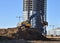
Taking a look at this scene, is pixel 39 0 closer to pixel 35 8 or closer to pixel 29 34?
pixel 35 8

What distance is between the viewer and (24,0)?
514 feet

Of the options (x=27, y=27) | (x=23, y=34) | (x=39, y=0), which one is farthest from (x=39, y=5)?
(x=23, y=34)

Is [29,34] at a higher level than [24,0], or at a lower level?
lower

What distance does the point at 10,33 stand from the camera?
62062mm

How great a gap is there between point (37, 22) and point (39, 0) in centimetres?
2075

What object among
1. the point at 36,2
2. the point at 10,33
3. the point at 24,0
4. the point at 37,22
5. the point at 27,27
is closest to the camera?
the point at 10,33

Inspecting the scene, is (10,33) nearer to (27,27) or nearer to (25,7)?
(27,27)

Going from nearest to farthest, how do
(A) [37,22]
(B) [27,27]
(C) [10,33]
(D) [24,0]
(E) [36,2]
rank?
(C) [10,33], (B) [27,27], (A) [37,22], (E) [36,2], (D) [24,0]

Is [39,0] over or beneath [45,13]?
over

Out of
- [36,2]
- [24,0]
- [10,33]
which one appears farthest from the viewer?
[24,0]

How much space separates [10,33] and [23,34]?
3.82 metres

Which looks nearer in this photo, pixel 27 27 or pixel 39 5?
pixel 27 27

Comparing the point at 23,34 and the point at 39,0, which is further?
the point at 39,0

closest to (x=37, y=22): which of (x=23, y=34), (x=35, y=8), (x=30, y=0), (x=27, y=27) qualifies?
(x=35, y=8)
